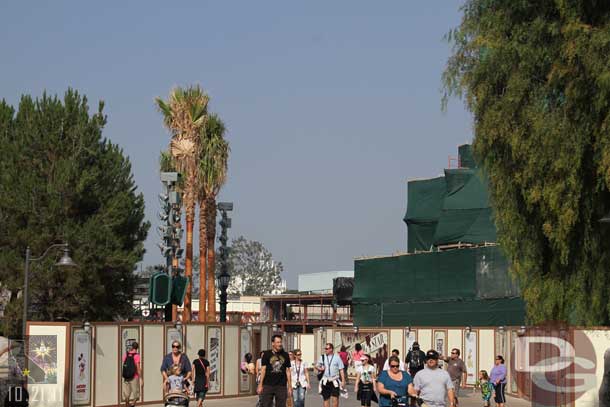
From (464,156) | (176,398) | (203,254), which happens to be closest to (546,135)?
(176,398)

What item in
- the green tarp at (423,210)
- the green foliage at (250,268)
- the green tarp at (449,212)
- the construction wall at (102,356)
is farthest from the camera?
the green foliage at (250,268)

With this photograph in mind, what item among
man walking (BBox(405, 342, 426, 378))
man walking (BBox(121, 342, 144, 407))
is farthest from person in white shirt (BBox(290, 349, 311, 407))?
man walking (BBox(405, 342, 426, 378))

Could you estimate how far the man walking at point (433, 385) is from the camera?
49.5ft

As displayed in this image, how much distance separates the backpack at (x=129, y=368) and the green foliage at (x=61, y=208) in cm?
2484

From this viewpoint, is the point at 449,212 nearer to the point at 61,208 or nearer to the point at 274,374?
the point at 61,208

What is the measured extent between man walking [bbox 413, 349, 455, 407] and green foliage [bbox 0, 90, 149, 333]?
3670 centimetres

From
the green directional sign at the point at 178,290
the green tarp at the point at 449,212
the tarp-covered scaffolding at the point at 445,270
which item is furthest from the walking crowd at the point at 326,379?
the green tarp at the point at 449,212

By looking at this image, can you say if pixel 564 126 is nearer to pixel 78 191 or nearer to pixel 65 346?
pixel 65 346

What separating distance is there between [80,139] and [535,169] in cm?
3222

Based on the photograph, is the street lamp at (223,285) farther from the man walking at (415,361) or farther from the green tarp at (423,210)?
the green tarp at (423,210)

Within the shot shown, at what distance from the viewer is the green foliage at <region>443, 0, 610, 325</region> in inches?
878

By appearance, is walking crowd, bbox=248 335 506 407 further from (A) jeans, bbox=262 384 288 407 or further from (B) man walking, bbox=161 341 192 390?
(B) man walking, bbox=161 341 192 390

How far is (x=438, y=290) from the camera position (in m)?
61.0

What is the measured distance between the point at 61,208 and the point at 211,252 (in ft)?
23.0
